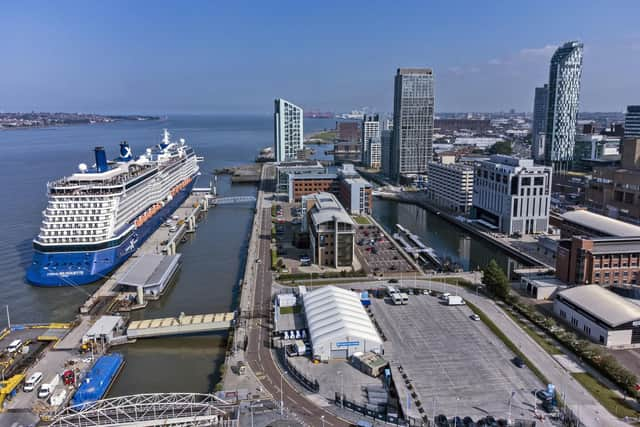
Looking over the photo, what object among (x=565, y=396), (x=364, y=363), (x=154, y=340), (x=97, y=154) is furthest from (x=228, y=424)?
(x=97, y=154)

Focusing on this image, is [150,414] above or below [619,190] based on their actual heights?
below

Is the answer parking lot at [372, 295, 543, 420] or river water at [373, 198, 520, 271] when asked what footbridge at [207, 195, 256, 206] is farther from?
parking lot at [372, 295, 543, 420]

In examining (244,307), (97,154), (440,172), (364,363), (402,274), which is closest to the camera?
(364,363)

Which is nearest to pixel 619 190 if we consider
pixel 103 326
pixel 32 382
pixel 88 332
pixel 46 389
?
pixel 103 326

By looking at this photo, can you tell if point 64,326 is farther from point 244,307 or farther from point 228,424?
point 228,424

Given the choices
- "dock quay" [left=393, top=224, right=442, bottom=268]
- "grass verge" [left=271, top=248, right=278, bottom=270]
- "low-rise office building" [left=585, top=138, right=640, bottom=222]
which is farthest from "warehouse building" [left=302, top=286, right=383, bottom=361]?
"low-rise office building" [left=585, top=138, right=640, bottom=222]

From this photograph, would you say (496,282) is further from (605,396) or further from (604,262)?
(605,396)
